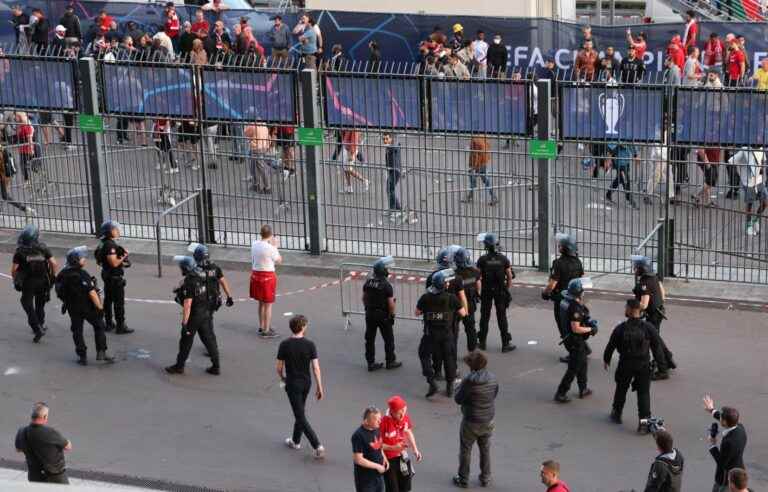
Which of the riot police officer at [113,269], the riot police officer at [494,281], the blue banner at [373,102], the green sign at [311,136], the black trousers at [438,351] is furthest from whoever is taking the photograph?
the green sign at [311,136]

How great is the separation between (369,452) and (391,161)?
889 centimetres

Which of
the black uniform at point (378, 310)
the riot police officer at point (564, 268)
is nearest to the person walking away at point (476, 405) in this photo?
the black uniform at point (378, 310)

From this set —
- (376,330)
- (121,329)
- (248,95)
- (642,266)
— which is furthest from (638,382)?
(248,95)

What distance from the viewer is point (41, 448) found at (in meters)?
11.3

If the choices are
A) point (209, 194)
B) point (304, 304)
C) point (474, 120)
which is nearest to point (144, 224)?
point (209, 194)

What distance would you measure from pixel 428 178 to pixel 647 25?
32.5 feet

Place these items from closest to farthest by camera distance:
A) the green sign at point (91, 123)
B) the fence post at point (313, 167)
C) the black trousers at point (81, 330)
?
the black trousers at point (81, 330), the fence post at point (313, 167), the green sign at point (91, 123)

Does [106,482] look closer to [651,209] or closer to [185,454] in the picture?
Result: [185,454]

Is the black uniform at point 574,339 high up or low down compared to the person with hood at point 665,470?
up

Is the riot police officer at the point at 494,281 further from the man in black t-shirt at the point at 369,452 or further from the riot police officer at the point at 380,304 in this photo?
the man in black t-shirt at the point at 369,452

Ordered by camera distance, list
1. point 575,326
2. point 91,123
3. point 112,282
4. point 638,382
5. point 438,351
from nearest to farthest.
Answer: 1. point 638,382
2. point 575,326
3. point 438,351
4. point 112,282
5. point 91,123

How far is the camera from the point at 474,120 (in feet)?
59.6

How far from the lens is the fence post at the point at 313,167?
1859 cm

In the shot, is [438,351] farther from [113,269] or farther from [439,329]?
[113,269]
